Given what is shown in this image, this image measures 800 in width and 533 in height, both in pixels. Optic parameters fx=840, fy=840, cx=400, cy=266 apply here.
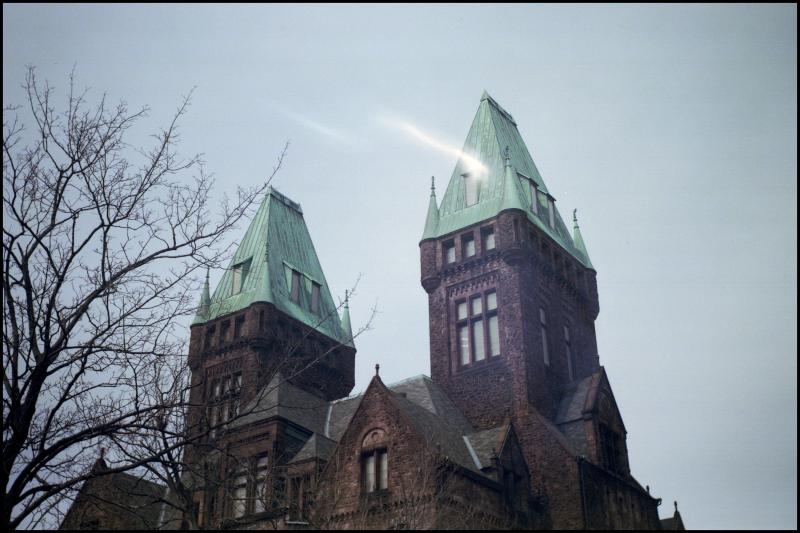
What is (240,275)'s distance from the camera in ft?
170

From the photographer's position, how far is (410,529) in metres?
25.6

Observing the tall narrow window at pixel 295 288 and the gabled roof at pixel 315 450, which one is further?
the tall narrow window at pixel 295 288

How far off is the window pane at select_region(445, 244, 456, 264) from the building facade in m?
0.13

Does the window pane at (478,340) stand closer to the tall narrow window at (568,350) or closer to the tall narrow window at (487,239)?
the tall narrow window at (487,239)

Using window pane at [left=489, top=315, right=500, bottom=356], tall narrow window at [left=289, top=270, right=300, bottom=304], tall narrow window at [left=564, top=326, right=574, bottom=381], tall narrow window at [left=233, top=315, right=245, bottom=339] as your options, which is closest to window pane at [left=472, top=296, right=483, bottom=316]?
window pane at [left=489, top=315, right=500, bottom=356]

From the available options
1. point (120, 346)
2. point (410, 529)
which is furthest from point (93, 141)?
point (410, 529)

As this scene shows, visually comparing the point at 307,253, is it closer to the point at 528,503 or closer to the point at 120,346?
the point at 528,503

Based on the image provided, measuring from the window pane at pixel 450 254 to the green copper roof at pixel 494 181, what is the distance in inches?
33.5

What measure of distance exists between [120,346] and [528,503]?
21.8 m

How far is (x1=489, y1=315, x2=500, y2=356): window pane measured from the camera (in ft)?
130

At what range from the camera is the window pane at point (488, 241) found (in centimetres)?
4246

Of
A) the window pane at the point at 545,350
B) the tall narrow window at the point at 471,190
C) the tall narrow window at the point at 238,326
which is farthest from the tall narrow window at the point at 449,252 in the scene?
the tall narrow window at the point at 238,326

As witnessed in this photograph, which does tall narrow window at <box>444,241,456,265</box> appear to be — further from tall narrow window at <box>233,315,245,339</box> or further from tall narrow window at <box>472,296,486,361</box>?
tall narrow window at <box>233,315,245,339</box>

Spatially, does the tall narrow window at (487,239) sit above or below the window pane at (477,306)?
above
